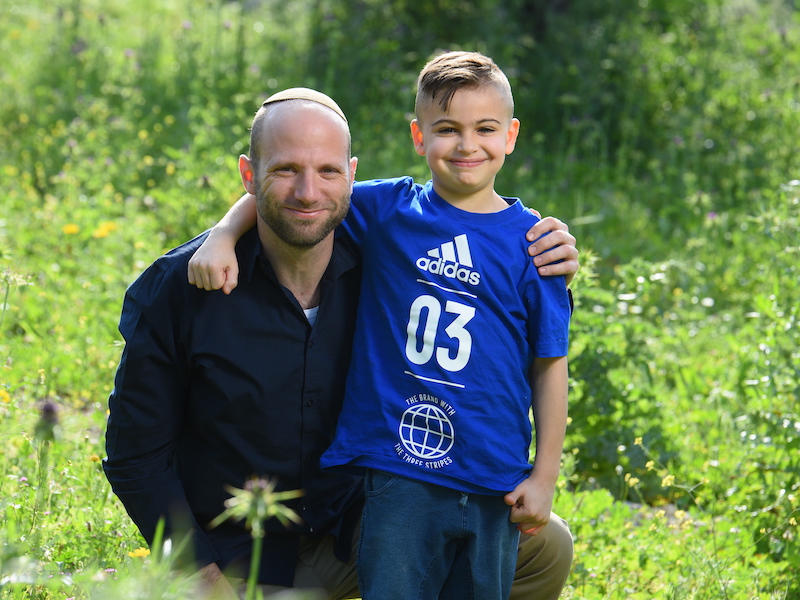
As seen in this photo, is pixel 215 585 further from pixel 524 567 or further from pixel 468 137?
pixel 468 137

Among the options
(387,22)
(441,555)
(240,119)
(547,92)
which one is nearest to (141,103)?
(240,119)

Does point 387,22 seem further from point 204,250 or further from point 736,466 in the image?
point 204,250

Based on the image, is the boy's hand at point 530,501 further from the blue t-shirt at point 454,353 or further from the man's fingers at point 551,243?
the man's fingers at point 551,243

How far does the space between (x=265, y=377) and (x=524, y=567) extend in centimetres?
94

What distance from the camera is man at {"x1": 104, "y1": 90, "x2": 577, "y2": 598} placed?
254 cm

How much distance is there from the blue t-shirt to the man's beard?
0.64 ft

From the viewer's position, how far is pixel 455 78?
2.52 meters

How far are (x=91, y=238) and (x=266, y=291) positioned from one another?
317 cm

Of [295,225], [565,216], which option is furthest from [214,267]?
[565,216]

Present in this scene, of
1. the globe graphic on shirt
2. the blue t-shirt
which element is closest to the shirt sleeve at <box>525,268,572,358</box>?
the blue t-shirt

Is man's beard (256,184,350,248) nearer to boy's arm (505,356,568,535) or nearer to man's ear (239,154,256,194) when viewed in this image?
man's ear (239,154,256,194)

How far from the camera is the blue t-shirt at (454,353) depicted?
2441mm

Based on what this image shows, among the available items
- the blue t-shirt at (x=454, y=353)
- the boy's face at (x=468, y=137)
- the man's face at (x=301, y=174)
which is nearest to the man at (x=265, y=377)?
the man's face at (x=301, y=174)

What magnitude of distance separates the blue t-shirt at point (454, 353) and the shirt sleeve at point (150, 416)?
1.42 ft
